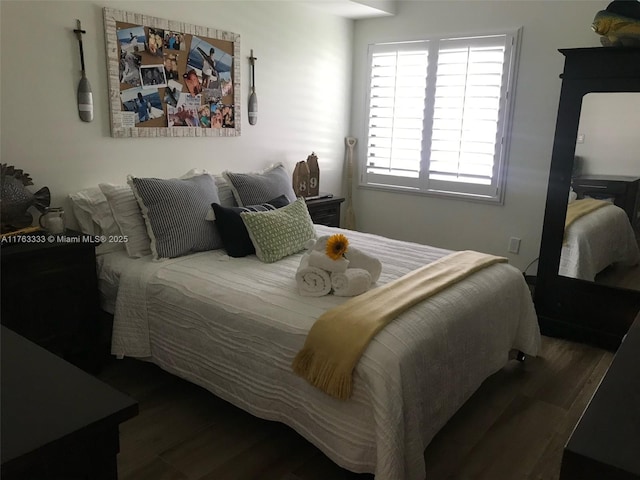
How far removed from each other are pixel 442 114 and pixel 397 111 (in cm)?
41

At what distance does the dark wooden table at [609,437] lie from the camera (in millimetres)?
835

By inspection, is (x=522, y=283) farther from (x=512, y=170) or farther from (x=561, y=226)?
(x=512, y=170)

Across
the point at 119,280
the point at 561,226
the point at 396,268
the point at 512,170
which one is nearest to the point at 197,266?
the point at 119,280

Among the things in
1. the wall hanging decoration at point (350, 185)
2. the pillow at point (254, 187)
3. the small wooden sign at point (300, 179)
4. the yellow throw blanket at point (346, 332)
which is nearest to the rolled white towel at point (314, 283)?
the yellow throw blanket at point (346, 332)

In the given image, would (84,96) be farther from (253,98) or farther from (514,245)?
(514,245)

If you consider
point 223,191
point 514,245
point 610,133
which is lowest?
point 514,245

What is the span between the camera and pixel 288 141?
4160 millimetres

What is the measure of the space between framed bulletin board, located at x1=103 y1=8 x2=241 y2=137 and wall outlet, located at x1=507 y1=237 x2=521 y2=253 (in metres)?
2.25

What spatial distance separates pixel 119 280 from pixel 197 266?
409mm

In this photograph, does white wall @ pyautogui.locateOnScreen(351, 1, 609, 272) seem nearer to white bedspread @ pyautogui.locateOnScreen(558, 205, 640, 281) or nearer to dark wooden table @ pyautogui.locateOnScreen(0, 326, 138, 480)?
white bedspread @ pyautogui.locateOnScreen(558, 205, 640, 281)

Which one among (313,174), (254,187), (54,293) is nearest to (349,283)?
(254,187)

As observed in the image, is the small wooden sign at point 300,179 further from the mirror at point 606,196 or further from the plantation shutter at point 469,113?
the mirror at point 606,196

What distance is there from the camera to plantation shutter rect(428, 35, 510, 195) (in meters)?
3.90

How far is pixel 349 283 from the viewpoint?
2293 mm
